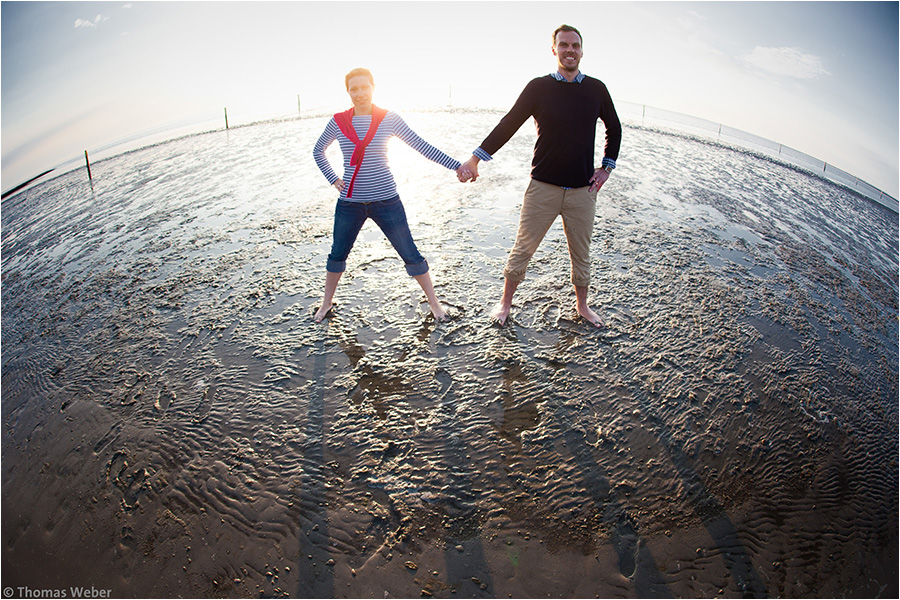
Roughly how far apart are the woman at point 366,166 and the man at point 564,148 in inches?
24.2

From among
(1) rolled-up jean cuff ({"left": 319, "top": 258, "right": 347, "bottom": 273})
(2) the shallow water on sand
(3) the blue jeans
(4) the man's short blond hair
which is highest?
(4) the man's short blond hair

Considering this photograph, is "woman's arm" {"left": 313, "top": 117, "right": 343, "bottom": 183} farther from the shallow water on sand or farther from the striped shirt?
the shallow water on sand

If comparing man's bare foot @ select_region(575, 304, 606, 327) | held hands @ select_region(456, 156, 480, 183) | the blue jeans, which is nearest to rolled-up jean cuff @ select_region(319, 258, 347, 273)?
the blue jeans

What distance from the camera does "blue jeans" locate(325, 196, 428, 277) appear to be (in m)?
3.50

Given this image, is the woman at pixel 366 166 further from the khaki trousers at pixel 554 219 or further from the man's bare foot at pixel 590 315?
the man's bare foot at pixel 590 315

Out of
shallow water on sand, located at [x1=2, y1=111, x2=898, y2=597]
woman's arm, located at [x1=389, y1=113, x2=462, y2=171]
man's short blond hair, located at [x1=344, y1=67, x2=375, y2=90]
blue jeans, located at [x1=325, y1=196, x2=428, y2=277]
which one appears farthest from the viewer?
blue jeans, located at [x1=325, y1=196, x2=428, y2=277]

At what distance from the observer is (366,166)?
3357 millimetres

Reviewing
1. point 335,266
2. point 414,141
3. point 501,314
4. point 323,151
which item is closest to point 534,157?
point 414,141

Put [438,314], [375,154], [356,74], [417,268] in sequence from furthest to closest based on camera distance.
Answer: [438,314] → [417,268] → [375,154] → [356,74]

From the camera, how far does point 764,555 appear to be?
6.91 ft

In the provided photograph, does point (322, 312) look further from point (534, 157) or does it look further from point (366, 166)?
point (534, 157)

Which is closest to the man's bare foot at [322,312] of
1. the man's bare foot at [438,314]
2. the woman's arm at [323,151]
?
the man's bare foot at [438,314]

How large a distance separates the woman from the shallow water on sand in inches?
31.1

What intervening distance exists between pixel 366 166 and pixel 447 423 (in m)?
2.05
